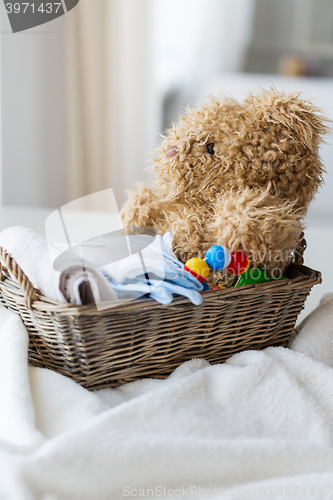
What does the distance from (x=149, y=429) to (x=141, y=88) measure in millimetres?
2190

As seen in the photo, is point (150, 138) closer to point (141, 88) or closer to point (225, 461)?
point (141, 88)

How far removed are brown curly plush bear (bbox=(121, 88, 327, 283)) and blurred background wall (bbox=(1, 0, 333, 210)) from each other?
46.1 inches

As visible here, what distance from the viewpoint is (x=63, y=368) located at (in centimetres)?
58

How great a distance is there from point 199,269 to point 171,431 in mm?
257

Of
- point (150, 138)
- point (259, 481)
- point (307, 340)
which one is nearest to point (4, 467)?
point (259, 481)

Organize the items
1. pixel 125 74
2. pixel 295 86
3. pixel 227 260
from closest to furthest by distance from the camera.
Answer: pixel 227 260
pixel 295 86
pixel 125 74

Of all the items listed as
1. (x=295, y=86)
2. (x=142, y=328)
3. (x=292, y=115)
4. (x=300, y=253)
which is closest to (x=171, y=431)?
(x=142, y=328)

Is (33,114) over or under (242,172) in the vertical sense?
under

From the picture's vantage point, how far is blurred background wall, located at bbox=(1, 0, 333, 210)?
1.94 metres

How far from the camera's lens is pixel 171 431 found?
47cm

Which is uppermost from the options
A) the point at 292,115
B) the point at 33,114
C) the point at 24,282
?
the point at 292,115

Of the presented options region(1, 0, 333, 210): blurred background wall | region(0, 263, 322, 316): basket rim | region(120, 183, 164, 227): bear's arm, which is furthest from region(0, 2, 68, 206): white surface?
region(0, 263, 322, 316): basket rim

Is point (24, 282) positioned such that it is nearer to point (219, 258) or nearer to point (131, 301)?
point (131, 301)

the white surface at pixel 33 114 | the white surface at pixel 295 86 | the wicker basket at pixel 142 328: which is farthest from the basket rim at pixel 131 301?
the white surface at pixel 33 114
